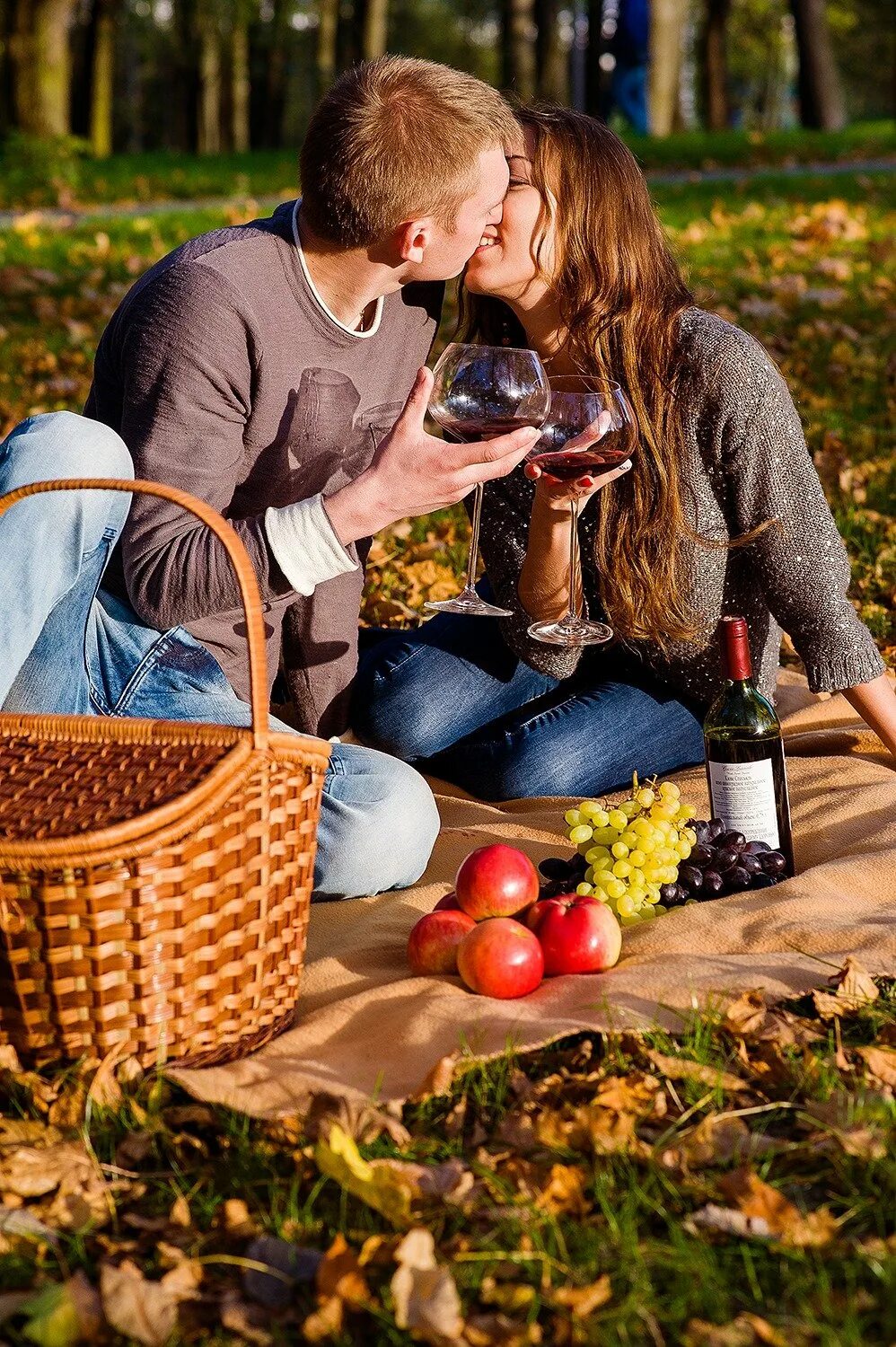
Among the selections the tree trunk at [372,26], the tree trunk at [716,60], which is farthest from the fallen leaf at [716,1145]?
the tree trunk at [716,60]

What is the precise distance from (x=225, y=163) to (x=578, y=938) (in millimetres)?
16935

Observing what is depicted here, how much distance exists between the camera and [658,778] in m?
3.87

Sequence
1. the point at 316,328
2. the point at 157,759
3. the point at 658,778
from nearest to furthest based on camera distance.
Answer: the point at 157,759
the point at 316,328
the point at 658,778

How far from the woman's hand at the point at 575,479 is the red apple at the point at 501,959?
0.97 metres

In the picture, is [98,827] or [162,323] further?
[162,323]

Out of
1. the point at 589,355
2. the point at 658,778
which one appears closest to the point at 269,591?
the point at 589,355

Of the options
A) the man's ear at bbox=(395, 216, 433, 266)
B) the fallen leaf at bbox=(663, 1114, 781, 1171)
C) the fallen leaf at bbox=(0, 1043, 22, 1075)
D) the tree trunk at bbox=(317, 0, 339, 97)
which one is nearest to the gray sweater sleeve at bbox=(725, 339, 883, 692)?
the man's ear at bbox=(395, 216, 433, 266)

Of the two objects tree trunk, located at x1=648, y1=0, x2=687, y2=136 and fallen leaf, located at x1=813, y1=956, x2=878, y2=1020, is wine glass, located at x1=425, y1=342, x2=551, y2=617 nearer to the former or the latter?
fallen leaf, located at x1=813, y1=956, x2=878, y2=1020

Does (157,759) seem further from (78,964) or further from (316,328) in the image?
(316,328)

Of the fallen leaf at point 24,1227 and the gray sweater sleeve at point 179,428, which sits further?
the gray sweater sleeve at point 179,428

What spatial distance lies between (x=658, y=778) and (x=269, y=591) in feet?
4.68

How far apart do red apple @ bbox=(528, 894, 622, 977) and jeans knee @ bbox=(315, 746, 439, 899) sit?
535 mm

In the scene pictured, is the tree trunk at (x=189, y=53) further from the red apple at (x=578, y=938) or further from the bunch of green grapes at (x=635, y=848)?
the red apple at (x=578, y=938)

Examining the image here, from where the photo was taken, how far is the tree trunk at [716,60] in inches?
1024
